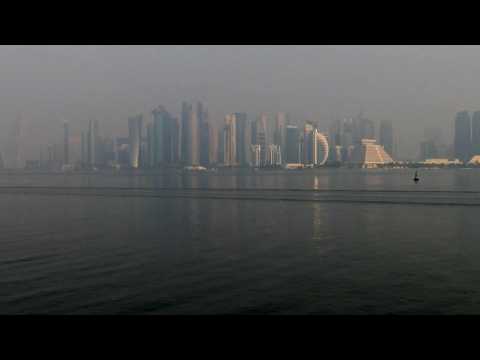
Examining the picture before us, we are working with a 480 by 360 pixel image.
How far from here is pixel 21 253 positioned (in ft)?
92.0

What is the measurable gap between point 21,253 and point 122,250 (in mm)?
6502

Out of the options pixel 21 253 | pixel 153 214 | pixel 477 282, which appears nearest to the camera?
pixel 477 282

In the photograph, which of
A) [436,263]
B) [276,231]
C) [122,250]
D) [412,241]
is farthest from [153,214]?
[436,263]

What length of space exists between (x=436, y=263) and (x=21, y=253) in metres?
26.4
